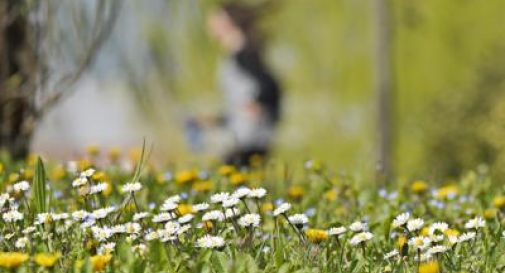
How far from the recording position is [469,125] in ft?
51.9

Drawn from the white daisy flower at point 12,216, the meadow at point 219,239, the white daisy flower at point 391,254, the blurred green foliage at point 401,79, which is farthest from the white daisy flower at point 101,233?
the blurred green foliage at point 401,79

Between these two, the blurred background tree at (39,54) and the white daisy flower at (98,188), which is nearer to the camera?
the white daisy flower at (98,188)

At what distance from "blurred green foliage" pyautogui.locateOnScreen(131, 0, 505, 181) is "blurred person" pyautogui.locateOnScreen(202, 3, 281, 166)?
6075 millimetres

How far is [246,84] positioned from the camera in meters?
7.46

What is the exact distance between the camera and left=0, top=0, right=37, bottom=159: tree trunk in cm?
566

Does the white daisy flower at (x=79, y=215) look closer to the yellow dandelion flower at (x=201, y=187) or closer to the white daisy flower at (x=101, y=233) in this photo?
the white daisy flower at (x=101, y=233)

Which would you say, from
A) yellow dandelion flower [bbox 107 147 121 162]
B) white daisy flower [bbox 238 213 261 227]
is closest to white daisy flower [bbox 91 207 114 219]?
white daisy flower [bbox 238 213 261 227]

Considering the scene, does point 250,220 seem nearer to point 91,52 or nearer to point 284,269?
point 284,269

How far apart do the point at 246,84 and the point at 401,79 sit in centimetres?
1283

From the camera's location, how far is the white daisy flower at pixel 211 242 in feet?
8.71

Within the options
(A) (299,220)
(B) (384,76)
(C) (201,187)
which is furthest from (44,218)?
(B) (384,76)

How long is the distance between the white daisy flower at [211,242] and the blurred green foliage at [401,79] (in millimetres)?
10642

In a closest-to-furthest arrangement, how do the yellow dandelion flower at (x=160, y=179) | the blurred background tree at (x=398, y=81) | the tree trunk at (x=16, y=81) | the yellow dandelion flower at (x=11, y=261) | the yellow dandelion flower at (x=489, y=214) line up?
the yellow dandelion flower at (x=11, y=261)
the yellow dandelion flower at (x=489, y=214)
the yellow dandelion flower at (x=160, y=179)
the tree trunk at (x=16, y=81)
the blurred background tree at (x=398, y=81)

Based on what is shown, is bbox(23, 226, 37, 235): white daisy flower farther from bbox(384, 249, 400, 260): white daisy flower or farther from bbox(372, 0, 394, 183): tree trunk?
bbox(372, 0, 394, 183): tree trunk
